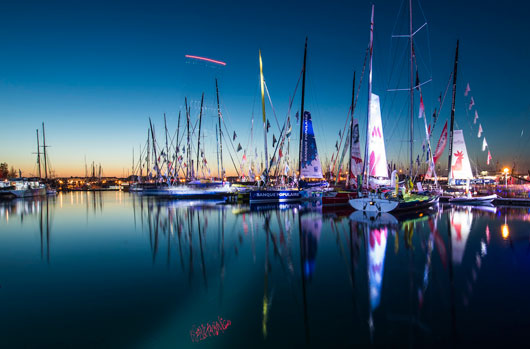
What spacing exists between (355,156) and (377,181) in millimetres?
6000

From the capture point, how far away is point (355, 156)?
35281 millimetres

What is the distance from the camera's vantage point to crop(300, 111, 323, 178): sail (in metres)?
35.6

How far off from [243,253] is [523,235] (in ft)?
50.5

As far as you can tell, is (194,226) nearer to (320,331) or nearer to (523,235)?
(320,331)

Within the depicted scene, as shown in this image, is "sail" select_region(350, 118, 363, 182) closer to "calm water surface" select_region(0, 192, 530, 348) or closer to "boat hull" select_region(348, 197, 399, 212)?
"boat hull" select_region(348, 197, 399, 212)

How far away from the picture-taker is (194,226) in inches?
845

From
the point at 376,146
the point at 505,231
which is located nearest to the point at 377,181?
the point at 376,146

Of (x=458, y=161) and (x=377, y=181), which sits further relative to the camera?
(x=458, y=161)

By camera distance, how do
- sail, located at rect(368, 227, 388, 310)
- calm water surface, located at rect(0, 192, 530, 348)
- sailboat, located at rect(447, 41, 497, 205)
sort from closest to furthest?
1. calm water surface, located at rect(0, 192, 530, 348)
2. sail, located at rect(368, 227, 388, 310)
3. sailboat, located at rect(447, 41, 497, 205)

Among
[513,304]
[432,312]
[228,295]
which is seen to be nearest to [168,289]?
[228,295]
